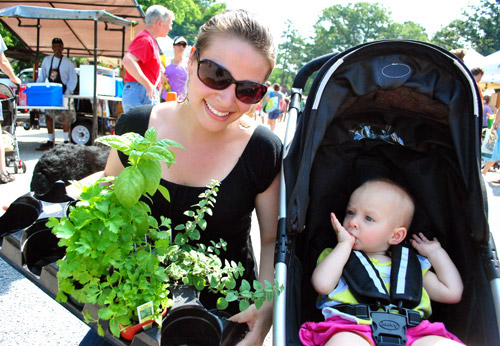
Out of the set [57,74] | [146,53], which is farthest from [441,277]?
[57,74]

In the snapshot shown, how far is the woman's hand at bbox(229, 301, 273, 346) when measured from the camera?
1.46m

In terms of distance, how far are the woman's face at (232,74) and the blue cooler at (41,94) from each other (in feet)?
21.8

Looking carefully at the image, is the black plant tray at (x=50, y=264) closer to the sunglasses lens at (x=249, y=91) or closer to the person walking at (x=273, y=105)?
the sunglasses lens at (x=249, y=91)

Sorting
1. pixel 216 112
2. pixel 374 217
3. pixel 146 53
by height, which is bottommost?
pixel 374 217

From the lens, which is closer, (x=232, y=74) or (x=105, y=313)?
(x=105, y=313)

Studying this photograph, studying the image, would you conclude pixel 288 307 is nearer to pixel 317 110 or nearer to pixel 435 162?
pixel 317 110

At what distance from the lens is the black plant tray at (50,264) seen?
115cm

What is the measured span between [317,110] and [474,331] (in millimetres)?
1178

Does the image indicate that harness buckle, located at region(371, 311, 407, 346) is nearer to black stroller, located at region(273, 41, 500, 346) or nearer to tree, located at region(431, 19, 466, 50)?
black stroller, located at region(273, 41, 500, 346)

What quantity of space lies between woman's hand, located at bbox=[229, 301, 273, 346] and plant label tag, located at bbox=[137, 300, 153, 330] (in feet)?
1.29

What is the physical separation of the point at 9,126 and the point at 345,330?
548cm

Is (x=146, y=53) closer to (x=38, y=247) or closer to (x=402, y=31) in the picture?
Result: (x=38, y=247)

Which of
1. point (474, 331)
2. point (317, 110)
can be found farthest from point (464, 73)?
point (474, 331)

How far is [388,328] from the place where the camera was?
1592 mm
